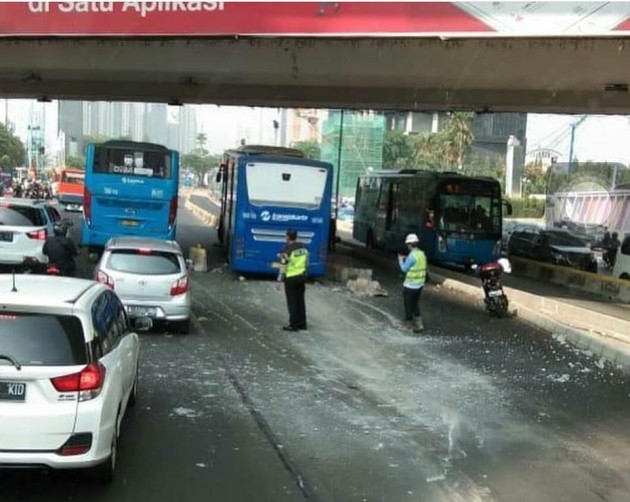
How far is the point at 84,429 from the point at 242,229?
15.8 metres

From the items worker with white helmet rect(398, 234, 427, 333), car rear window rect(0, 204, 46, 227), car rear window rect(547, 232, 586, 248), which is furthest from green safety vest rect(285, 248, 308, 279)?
car rear window rect(547, 232, 586, 248)

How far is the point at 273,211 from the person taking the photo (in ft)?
68.8

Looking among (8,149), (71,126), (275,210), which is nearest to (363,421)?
(275,210)

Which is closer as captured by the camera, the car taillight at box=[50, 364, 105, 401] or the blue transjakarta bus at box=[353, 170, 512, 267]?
the car taillight at box=[50, 364, 105, 401]

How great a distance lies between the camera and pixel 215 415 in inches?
323

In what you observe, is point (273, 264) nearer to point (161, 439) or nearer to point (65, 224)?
point (65, 224)

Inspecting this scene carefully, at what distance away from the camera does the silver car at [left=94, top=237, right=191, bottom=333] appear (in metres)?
12.7

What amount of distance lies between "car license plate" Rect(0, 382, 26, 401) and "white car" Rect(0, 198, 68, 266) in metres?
13.4

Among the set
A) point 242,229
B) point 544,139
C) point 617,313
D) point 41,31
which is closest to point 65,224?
point 242,229

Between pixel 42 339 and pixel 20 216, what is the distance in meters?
14.0

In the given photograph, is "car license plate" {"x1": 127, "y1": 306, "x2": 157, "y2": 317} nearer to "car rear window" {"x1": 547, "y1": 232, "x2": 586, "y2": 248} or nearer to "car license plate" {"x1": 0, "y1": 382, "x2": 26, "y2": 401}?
"car license plate" {"x1": 0, "y1": 382, "x2": 26, "y2": 401}

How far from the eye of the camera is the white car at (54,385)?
534cm

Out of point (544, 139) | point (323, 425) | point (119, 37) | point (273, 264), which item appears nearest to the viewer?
point (323, 425)

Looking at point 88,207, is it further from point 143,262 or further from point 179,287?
point 179,287
